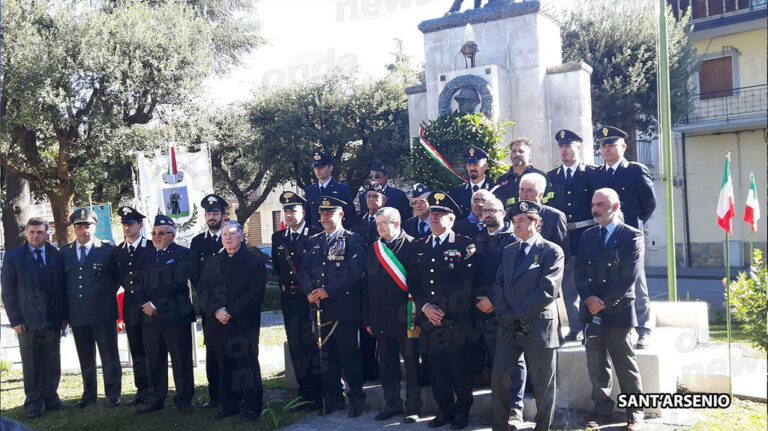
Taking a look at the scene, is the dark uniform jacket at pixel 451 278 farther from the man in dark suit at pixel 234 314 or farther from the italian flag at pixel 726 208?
the italian flag at pixel 726 208

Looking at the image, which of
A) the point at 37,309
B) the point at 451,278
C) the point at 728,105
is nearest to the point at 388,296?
the point at 451,278

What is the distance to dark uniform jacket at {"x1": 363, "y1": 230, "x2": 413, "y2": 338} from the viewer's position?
591 centimetres

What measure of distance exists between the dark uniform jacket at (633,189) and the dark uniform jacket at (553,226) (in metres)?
0.82

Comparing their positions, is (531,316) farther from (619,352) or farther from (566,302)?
(566,302)

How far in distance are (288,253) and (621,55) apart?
14.0m

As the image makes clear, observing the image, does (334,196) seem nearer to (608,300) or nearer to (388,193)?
(388,193)

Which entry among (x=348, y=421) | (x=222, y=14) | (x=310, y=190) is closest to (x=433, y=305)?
(x=348, y=421)

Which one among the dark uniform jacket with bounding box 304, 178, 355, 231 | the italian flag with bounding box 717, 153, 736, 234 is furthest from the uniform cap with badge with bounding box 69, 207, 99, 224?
the italian flag with bounding box 717, 153, 736, 234

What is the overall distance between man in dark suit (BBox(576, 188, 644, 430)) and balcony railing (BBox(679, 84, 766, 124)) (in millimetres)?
17801

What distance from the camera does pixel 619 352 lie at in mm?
5363

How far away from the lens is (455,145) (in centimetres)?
809

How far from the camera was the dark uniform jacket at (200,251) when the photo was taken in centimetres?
704

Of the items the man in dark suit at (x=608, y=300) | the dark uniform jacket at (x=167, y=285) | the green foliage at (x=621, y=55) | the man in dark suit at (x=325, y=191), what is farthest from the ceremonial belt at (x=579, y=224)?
the green foliage at (x=621, y=55)

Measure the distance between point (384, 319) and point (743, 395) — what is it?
10.5 ft
